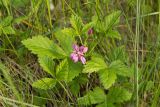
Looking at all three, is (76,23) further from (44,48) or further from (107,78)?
(107,78)

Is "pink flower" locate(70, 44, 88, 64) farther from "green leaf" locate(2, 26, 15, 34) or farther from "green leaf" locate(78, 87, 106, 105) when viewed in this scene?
"green leaf" locate(2, 26, 15, 34)

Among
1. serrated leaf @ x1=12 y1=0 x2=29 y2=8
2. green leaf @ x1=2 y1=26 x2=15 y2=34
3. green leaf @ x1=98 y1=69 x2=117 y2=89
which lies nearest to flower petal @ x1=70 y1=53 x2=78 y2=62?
green leaf @ x1=98 y1=69 x2=117 y2=89

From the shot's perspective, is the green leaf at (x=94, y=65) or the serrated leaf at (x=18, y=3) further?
the serrated leaf at (x=18, y=3)

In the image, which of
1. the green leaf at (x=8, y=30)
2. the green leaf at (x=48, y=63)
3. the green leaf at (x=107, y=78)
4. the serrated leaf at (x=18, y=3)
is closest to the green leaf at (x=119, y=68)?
the green leaf at (x=107, y=78)

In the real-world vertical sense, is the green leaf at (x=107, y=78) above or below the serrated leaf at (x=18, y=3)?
below

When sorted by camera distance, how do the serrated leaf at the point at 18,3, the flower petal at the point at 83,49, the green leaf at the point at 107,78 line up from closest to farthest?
the green leaf at the point at 107,78 < the flower petal at the point at 83,49 < the serrated leaf at the point at 18,3

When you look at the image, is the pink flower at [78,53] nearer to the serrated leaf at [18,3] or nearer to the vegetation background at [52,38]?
the vegetation background at [52,38]

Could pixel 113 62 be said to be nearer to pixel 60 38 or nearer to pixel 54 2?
pixel 60 38
